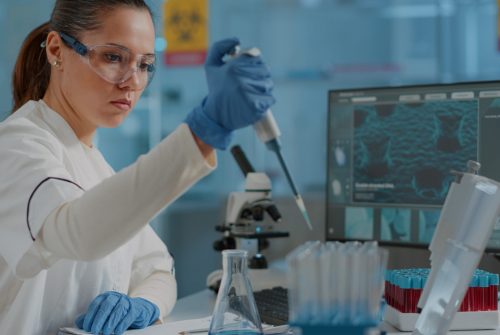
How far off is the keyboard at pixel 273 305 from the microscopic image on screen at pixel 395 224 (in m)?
0.33

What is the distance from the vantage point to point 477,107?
71.0 inches

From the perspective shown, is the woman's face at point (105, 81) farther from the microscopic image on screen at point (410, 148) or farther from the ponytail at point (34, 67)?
the microscopic image on screen at point (410, 148)

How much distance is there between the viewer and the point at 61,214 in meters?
1.16

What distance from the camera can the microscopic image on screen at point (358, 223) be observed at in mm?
1964

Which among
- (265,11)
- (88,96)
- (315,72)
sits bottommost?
(88,96)

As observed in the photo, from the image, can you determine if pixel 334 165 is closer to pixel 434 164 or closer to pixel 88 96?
pixel 434 164

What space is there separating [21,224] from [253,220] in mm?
918

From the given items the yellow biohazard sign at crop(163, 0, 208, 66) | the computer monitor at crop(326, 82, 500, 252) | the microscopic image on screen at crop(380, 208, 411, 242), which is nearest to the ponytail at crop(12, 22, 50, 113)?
the computer monitor at crop(326, 82, 500, 252)

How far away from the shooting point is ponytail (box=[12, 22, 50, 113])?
1638 millimetres

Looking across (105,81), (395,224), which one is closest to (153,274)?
(105,81)

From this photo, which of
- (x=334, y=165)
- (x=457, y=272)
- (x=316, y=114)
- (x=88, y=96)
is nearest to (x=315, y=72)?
(x=316, y=114)

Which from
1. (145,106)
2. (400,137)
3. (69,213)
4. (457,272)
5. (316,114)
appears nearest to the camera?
(457,272)

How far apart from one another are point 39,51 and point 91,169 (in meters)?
0.31

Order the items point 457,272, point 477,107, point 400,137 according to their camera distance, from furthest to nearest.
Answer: point 400,137, point 477,107, point 457,272
